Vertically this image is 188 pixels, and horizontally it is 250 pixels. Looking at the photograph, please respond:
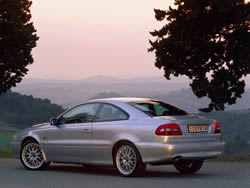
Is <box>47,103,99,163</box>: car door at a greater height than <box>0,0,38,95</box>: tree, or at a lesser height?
lesser

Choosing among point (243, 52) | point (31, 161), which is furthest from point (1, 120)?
point (31, 161)

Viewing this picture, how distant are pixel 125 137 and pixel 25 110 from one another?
137482 mm

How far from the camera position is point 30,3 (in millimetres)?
34938

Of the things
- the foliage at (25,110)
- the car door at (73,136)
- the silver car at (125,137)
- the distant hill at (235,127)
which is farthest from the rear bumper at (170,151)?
the distant hill at (235,127)

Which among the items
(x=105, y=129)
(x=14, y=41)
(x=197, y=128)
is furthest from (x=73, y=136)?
(x=14, y=41)

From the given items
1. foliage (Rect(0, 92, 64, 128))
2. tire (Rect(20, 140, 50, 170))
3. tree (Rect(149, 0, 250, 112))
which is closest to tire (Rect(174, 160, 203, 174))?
tire (Rect(20, 140, 50, 170))

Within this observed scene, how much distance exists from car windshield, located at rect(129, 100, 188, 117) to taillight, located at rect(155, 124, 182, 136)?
1.90ft

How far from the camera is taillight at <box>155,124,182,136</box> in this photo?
13.0 m

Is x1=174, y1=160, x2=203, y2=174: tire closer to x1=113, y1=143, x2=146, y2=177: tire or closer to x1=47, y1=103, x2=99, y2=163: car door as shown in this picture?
x1=113, y1=143, x2=146, y2=177: tire

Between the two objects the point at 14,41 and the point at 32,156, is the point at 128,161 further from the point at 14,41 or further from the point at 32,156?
the point at 14,41

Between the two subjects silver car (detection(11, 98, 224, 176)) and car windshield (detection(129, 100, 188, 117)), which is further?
car windshield (detection(129, 100, 188, 117))

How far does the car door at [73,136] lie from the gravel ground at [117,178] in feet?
1.29

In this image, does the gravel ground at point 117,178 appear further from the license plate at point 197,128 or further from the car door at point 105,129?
the license plate at point 197,128

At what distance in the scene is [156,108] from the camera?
14.0m
